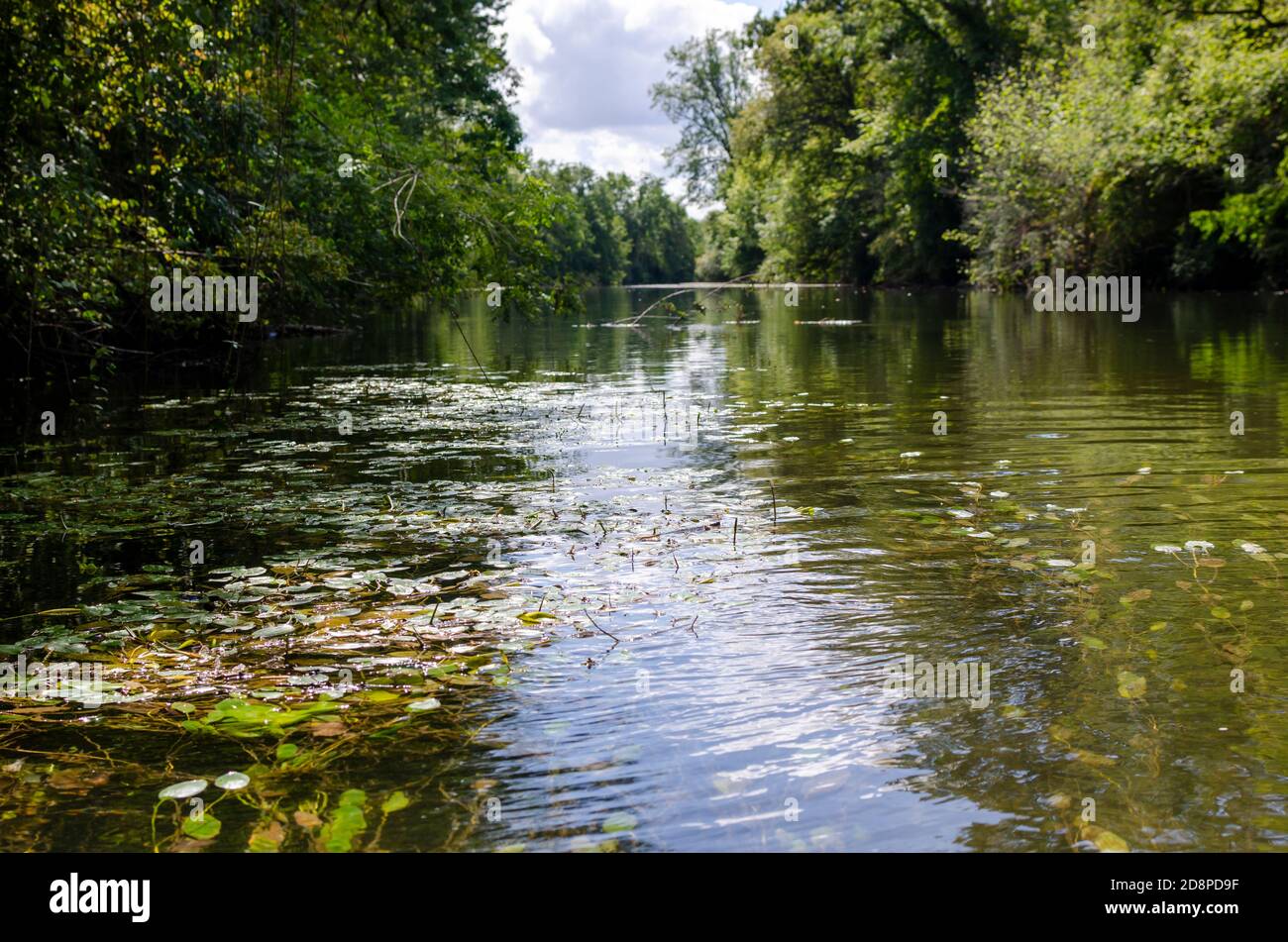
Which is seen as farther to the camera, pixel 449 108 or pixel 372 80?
pixel 449 108

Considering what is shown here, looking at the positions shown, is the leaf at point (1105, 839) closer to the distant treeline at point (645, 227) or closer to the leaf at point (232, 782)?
the leaf at point (232, 782)

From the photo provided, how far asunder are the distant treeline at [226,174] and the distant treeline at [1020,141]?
18.4 metres

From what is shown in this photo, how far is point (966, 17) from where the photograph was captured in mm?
46812

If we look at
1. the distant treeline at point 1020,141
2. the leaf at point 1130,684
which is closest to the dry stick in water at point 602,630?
the leaf at point 1130,684

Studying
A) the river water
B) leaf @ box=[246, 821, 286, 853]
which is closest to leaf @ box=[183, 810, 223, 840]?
the river water

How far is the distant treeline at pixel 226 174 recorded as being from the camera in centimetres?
1025

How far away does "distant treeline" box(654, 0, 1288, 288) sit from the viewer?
30.2 metres

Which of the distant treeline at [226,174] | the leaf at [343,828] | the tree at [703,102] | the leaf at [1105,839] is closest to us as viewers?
the leaf at [1105,839]

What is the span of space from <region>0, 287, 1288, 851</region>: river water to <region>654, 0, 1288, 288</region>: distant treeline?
20.9 m

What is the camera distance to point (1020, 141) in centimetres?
3934

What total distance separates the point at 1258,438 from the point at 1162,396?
11.0ft

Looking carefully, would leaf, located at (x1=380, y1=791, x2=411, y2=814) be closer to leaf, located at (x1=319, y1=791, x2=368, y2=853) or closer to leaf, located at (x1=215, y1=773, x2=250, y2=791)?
leaf, located at (x1=319, y1=791, x2=368, y2=853)
